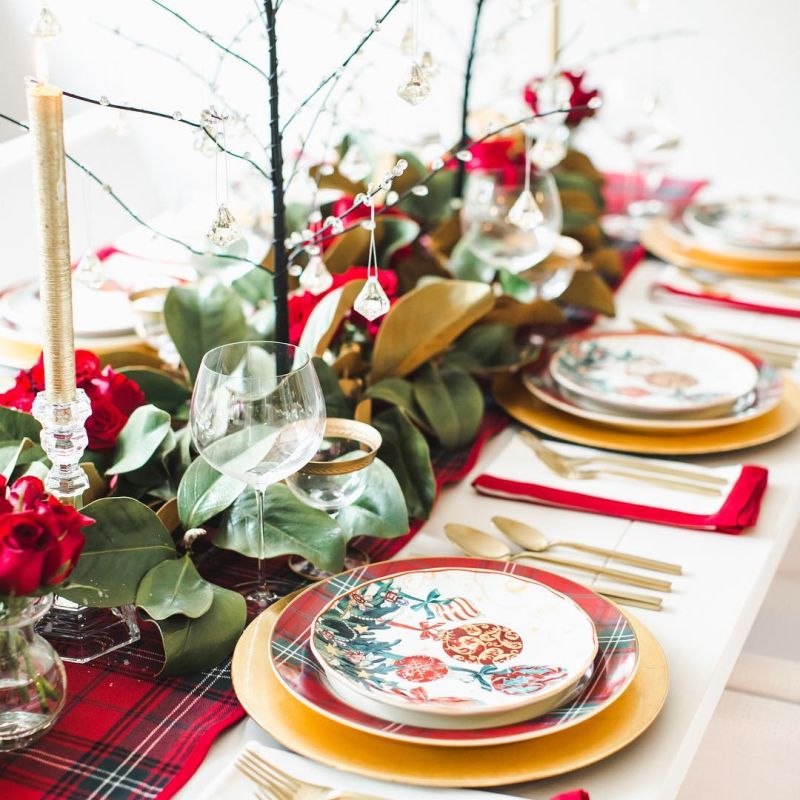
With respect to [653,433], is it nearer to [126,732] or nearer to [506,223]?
[506,223]

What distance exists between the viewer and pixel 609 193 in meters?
2.16

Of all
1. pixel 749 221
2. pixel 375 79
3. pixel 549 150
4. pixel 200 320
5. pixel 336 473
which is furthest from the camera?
pixel 375 79

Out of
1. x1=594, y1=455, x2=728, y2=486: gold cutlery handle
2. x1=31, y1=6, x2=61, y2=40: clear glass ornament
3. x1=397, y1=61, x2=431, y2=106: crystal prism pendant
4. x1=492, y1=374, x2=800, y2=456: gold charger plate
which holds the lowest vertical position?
x1=594, y1=455, x2=728, y2=486: gold cutlery handle

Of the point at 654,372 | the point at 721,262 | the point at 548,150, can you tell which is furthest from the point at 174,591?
the point at 721,262

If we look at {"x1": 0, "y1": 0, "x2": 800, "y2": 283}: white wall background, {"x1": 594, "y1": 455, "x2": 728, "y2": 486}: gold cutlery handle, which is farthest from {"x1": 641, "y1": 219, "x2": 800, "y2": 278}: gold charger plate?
{"x1": 594, "y1": 455, "x2": 728, "y2": 486}: gold cutlery handle

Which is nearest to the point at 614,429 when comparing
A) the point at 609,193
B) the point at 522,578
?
the point at 522,578

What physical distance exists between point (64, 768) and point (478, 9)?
112 cm

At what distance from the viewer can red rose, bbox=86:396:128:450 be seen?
37.6 inches

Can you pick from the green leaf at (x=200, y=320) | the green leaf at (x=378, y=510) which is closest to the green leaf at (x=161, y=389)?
the green leaf at (x=200, y=320)

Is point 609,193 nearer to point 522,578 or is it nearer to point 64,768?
point 522,578

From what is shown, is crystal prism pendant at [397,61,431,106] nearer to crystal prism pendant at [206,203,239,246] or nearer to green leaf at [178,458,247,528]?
crystal prism pendant at [206,203,239,246]

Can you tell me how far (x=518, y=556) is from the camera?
102 cm

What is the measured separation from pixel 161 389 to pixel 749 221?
1.18 metres

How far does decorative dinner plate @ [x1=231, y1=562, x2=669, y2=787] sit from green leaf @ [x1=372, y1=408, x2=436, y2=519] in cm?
29
